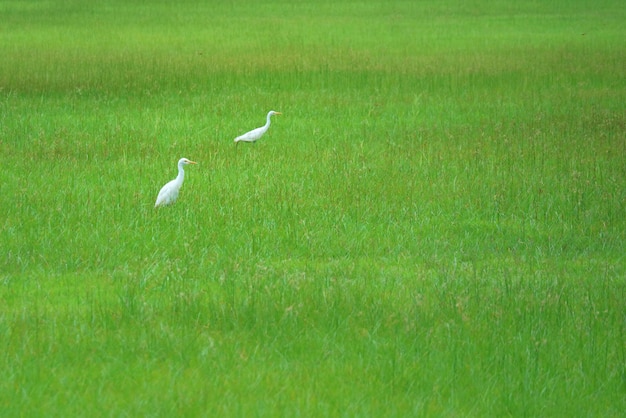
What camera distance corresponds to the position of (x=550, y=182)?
35.4 ft

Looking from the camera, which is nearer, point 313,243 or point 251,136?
point 313,243

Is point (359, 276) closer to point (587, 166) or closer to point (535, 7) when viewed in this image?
point (587, 166)

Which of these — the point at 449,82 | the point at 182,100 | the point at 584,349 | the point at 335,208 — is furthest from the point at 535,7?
the point at 584,349

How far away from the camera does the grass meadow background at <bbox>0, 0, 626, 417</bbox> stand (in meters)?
5.57

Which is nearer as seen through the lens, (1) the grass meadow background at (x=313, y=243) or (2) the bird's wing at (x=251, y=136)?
(1) the grass meadow background at (x=313, y=243)

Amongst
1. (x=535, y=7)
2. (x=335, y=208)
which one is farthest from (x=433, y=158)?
(x=535, y=7)

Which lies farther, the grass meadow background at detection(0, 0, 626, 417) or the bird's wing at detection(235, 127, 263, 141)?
the bird's wing at detection(235, 127, 263, 141)

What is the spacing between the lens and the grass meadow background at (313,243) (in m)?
5.57

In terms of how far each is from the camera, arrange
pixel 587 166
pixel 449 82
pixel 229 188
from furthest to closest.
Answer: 1. pixel 449 82
2. pixel 587 166
3. pixel 229 188

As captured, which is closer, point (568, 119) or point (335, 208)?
point (335, 208)

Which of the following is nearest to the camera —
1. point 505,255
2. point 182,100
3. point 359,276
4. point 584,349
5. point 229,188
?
point 584,349

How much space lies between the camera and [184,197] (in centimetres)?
1003

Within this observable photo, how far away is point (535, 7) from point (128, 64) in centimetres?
2433

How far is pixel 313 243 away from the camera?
8477 mm
